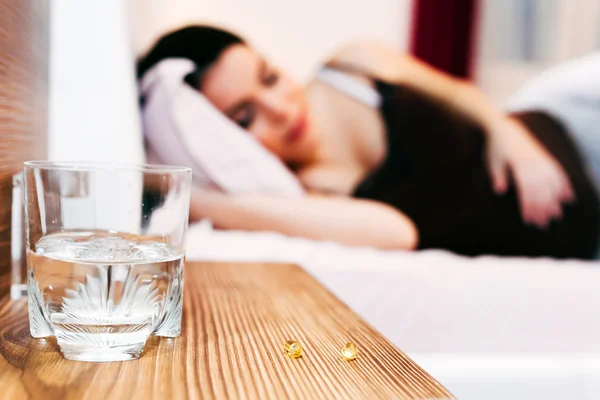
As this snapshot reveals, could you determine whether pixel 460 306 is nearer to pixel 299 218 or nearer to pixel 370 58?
pixel 299 218

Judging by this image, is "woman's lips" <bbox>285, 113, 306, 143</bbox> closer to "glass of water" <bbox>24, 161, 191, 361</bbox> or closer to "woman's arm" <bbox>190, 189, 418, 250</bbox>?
"woman's arm" <bbox>190, 189, 418, 250</bbox>

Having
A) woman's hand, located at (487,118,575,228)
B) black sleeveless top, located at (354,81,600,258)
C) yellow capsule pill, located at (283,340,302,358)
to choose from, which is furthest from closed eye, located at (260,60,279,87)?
yellow capsule pill, located at (283,340,302,358)

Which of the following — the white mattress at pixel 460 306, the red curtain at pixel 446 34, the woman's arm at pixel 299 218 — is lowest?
the white mattress at pixel 460 306

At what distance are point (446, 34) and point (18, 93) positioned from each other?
1241 mm

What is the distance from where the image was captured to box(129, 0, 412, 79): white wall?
4.61ft

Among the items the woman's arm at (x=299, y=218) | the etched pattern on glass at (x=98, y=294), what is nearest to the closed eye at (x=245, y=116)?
the woman's arm at (x=299, y=218)

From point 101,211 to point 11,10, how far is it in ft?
A: 0.75

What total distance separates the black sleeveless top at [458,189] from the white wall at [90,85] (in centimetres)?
57

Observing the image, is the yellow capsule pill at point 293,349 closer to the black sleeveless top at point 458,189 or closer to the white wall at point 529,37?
the black sleeveless top at point 458,189

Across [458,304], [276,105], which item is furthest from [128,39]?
[458,304]

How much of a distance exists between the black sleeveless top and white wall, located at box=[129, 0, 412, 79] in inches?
7.4

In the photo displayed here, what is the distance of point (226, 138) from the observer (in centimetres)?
128

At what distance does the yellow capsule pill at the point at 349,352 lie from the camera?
396 mm

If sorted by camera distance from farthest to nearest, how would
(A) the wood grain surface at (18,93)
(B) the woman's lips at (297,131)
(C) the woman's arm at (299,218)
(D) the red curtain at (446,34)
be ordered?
(D) the red curtain at (446,34)
(B) the woman's lips at (297,131)
(C) the woman's arm at (299,218)
(A) the wood grain surface at (18,93)
